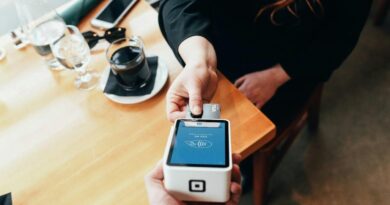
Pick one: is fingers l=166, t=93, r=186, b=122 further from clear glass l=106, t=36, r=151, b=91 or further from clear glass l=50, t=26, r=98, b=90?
clear glass l=50, t=26, r=98, b=90

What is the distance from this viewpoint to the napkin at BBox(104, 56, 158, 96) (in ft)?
2.62

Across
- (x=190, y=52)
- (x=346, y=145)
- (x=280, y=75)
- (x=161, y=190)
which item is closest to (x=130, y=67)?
(x=190, y=52)

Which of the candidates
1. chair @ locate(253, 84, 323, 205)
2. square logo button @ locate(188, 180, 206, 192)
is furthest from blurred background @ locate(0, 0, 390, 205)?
square logo button @ locate(188, 180, 206, 192)

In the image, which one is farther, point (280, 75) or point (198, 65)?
point (280, 75)

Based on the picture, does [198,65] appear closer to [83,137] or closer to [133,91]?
[133,91]

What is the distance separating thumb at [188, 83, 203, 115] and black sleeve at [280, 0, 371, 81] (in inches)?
13.5

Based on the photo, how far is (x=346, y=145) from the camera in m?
1.43

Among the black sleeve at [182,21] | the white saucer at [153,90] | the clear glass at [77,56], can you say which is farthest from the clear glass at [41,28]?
the black sleeve at [182,21]

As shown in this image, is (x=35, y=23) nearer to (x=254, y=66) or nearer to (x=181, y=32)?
(x=181, y=32)

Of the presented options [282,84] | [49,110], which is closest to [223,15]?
[282,84]

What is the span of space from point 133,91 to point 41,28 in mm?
347

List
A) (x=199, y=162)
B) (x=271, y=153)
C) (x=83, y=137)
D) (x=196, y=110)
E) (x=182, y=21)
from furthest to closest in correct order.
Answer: (x=271, y=153)
(x=182, y=21)
(x=83, y=137)
(x=196, y=110)
(x=199, y=162)

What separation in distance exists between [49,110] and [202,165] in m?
0.47

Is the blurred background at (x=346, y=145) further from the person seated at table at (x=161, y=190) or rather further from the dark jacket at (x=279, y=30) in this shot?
the person seated at table at (x=161, y=190)
